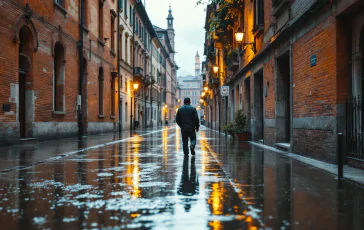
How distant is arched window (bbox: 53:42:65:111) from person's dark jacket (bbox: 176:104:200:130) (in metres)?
10.1

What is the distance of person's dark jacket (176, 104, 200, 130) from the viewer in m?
10.7

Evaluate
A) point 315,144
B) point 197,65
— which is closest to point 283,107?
point 315,144

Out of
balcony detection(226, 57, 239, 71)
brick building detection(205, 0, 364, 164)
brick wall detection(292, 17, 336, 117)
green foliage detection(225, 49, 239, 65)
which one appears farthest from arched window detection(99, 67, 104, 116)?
brick wall detection(292, 17, 336, 117)

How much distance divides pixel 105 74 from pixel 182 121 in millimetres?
18300

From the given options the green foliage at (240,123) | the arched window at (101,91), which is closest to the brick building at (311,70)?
the green foliage at (240,123)

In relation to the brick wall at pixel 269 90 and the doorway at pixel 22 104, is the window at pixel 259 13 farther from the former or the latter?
the doorway at pixel 22 104

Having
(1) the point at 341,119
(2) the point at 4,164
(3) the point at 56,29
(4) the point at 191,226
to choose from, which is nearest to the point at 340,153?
(1) the point at 341,119

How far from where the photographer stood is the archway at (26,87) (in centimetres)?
1523

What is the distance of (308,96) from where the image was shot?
9.95 meters

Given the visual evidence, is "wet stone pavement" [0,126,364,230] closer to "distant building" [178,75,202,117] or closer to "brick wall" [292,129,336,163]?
"brick wall" [292,129,336,163]

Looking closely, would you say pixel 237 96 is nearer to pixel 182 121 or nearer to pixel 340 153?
pixel 182 121

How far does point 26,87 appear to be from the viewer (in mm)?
15422

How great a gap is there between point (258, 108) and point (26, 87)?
408 inches

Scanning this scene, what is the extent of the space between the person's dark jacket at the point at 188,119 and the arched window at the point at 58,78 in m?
10.1
